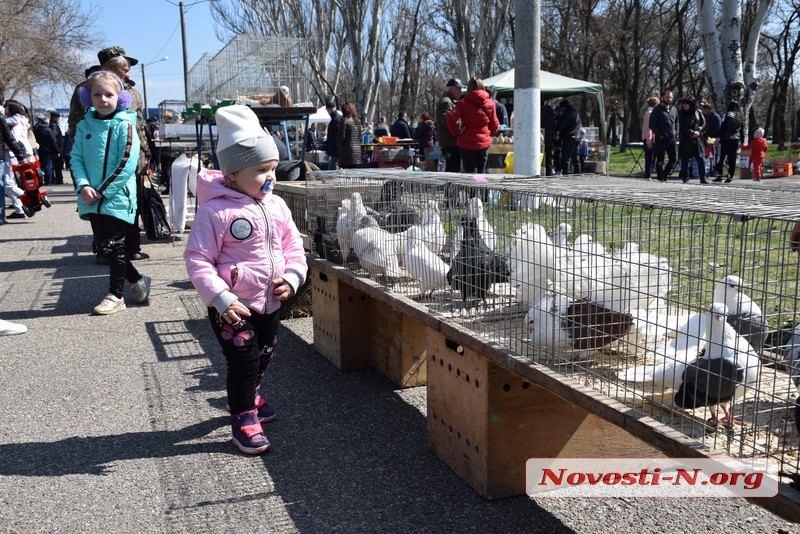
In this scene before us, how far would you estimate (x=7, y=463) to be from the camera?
11.7ft

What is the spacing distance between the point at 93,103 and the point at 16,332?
1.86 meters

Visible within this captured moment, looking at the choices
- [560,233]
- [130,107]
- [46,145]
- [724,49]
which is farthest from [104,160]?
[46,145]

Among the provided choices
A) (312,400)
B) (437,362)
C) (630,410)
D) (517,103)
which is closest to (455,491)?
(437,362)

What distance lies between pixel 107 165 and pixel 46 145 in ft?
57.5

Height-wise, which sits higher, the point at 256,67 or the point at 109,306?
the point at 256,67

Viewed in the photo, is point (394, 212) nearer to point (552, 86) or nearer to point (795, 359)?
point (795, 359)

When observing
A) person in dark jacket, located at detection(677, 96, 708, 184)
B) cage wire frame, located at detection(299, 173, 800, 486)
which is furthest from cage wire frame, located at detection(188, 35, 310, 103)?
cage wire frame, located at detection(299, 173, 800, 486)

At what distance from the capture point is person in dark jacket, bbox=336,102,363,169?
12.5 meters

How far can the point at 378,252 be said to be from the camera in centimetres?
448

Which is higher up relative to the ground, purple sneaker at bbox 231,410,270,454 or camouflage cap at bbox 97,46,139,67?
camouflage cap at bbox 97,46,139,67

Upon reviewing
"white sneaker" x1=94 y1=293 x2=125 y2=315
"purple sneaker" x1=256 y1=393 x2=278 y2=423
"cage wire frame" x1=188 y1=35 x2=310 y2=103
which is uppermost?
"cage wire frame" x1=188 y1=35 x2=310 y2=103

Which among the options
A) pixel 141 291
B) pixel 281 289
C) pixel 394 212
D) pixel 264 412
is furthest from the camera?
Result: pixel 141 291

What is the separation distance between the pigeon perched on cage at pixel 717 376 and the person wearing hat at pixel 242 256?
189 centimetres

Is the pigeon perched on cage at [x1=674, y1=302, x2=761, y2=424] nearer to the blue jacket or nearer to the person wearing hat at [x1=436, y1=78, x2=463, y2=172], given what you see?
the blue jacket
